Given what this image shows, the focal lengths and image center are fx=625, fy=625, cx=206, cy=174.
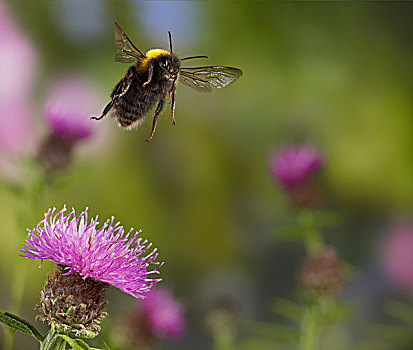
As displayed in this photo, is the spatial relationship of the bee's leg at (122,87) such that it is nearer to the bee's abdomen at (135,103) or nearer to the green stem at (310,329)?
the bee's abdomen at (135,103)

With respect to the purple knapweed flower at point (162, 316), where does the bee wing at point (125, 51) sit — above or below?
above

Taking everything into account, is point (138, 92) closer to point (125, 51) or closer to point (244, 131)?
point (125, 51)

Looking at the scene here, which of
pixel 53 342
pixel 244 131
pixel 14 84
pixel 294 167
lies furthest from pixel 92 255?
pixel 244 131

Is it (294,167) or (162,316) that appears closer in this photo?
(162,316)

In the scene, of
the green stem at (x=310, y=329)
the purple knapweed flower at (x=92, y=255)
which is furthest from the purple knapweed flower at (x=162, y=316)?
the purple knapweed flower at (x=92, y=255)

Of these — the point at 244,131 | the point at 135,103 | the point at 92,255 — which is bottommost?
the point at 92,255

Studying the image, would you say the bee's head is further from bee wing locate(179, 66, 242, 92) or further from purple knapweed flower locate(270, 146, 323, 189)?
purple knapweed flower locate(270, 146, 323, 189)

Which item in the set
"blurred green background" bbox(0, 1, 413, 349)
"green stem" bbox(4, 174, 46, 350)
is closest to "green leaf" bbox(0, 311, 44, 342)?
"green stem" bbox(4, 174, 46, 350)
